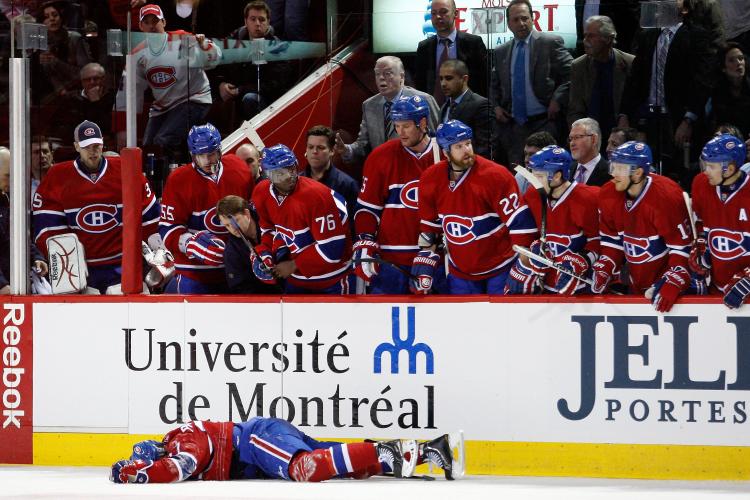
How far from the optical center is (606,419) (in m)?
5.64

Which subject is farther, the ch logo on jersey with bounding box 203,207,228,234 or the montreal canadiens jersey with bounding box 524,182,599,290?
the ch logo on jersey with bounding box 203,207,228,234

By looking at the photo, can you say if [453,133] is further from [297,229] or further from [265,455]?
[265,455]

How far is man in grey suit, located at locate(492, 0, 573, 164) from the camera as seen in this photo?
6238 mm

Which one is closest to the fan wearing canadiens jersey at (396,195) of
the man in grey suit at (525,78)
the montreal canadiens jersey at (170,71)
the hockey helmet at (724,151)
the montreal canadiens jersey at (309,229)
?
the montreal canadiens jersey at (309,229)

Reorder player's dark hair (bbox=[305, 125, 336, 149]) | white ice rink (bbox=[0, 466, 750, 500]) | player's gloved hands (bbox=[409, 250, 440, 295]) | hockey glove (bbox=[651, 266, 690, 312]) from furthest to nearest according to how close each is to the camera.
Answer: player's dark hair (bbox=[305, 125, 336, 149])
player's gloved hands (bbox=[409, 250, 440, 295])
hockey glove (bbox=[651, 266, 690, 312])
white ice rink (bbox=[0, 466, 750, 500])

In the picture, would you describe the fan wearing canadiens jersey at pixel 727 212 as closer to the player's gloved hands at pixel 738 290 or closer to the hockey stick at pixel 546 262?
the player's gloved hands at pixel 738 290

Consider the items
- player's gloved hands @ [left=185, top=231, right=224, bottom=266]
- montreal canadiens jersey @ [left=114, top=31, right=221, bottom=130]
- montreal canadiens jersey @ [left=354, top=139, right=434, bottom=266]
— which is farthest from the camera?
montreal canadiens jersey @ [left=114, top=31, right=221, bottom=130]

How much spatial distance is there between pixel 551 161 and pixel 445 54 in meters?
0.97

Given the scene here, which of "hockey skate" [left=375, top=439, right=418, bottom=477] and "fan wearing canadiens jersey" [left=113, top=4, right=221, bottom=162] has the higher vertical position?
"fan wearing canadiens jersey" [left=113, top=4, right=221, bottom=162]

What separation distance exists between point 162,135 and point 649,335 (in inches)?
112

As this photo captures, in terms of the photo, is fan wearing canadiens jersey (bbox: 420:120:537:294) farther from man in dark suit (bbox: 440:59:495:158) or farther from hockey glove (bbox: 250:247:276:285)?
hockey glove (bbox: 250:247:276:285)

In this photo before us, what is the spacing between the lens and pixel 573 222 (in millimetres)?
5766

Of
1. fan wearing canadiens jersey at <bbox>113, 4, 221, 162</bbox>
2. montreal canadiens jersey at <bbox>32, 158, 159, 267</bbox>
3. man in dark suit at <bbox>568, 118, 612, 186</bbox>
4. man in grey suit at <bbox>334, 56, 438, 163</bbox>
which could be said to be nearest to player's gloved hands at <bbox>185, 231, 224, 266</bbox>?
montreal canadiens jersey at <bbox>32, 158, 159, 267</bbox>

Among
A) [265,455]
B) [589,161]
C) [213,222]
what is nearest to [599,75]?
[589,161]
